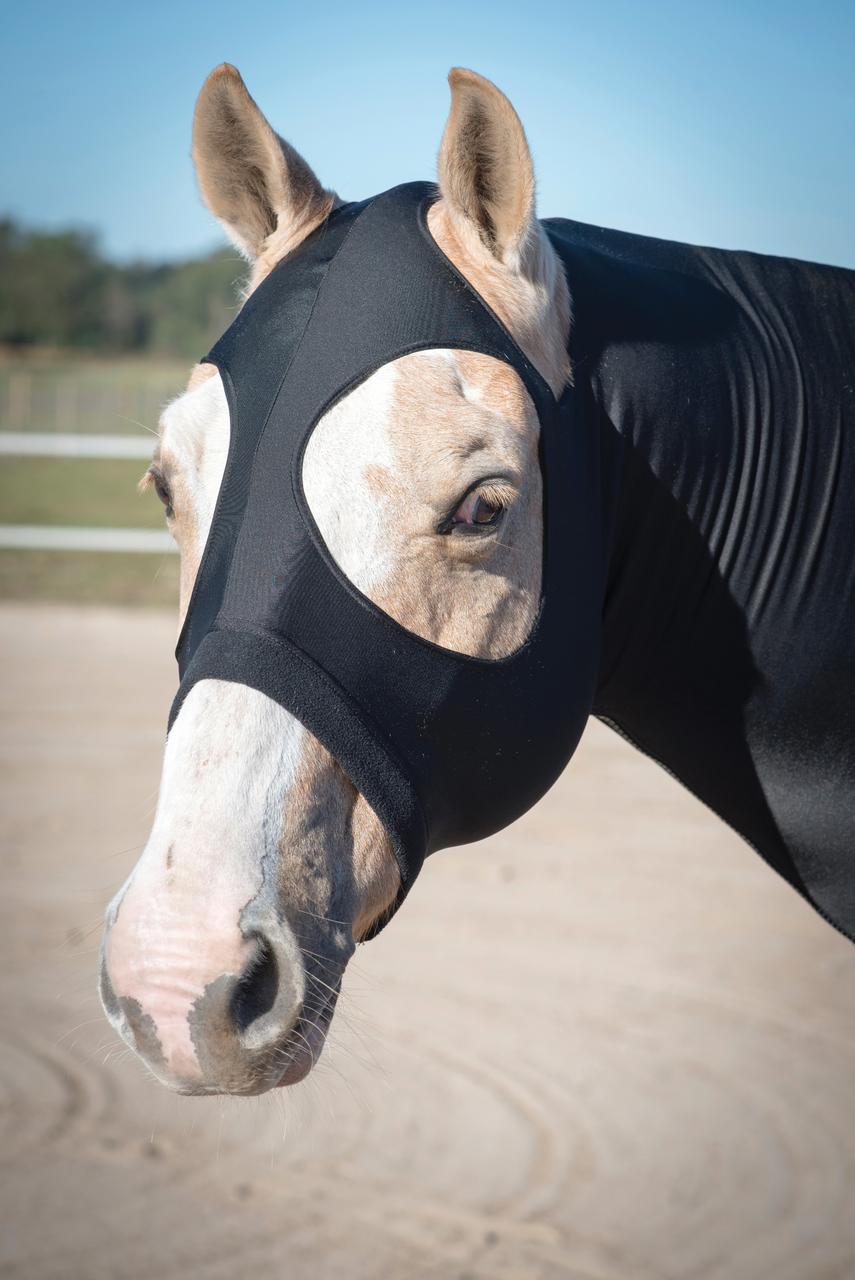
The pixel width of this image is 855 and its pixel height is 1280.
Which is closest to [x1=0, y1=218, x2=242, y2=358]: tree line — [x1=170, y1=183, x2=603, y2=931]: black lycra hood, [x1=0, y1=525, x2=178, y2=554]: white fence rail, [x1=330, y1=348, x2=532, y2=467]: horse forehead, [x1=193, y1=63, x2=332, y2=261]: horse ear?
[x1=0, y1=525, x2=178, y2=554]: white fence rail

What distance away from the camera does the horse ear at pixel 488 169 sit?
6.07 feet

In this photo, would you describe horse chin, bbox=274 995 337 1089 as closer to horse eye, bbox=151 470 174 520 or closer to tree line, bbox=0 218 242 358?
horse eye, bbox=151 470 174 520

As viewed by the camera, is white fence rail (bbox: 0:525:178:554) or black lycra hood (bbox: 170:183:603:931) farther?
white fence rail (bbox: 0:525:178:554)

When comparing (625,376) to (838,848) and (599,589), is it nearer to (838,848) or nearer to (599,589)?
(599,589)

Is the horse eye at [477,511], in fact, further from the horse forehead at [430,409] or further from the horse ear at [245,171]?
the horse ear at [245,171]

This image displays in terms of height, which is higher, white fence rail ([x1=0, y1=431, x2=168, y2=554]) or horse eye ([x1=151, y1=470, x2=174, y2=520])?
horse eye ([x1=151, y1=470, x2=174, y2=520])

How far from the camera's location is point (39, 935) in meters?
4.79

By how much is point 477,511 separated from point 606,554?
42 centimetres

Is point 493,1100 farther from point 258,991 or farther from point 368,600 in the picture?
point 368,600

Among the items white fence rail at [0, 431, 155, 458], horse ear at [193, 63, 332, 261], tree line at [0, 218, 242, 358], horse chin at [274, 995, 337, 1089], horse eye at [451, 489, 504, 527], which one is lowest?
tree line at [0, 218, 242, 358]

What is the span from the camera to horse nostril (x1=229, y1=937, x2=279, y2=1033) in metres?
1.54

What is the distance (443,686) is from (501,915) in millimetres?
3457

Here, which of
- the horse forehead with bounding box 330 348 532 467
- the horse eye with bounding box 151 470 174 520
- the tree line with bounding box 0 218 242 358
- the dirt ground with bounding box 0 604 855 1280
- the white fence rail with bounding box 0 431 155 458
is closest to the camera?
the horse forehead with bounding box 330 348 532 467

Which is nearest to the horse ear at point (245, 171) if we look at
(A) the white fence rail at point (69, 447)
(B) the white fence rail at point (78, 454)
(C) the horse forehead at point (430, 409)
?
(C) the horse forehead at point (430, 409)
